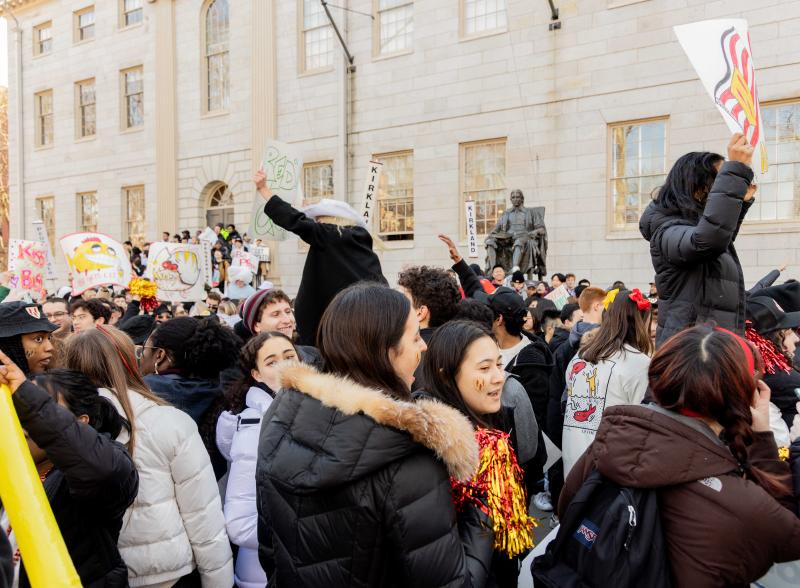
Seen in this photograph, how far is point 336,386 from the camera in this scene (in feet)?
5.70

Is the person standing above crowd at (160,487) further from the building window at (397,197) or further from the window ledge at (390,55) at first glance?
the window ledge at (390,55)

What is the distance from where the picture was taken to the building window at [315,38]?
1870 cm

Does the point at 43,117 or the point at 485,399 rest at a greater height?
the point at 43,117

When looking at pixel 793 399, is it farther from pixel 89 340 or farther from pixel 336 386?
pixel 89 340

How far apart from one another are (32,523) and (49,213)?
28226mm

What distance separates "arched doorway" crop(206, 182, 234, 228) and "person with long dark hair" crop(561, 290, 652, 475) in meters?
18.5

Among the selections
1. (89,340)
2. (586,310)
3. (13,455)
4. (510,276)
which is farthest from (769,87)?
(13,455)

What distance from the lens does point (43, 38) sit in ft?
87.6

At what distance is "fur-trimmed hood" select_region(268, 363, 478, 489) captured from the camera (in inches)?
64.4

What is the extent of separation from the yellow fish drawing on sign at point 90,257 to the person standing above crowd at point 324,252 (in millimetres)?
5687

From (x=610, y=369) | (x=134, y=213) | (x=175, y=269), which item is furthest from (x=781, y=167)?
(x=134, y=213)

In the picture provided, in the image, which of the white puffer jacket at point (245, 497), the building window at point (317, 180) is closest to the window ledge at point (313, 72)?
the building window at point (317, 180)

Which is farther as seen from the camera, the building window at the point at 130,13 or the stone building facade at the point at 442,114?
the building window at the point at 130,13

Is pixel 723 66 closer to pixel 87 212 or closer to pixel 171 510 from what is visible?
pixel 171 510
